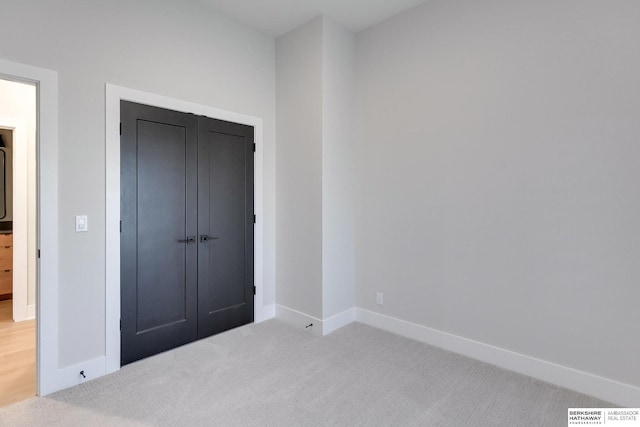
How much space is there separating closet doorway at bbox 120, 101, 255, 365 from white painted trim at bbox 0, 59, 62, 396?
1.39 feet

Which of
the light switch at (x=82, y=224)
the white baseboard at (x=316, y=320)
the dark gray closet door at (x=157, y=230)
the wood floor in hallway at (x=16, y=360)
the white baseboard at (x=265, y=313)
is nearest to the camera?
the wood floor in hallway at (x=16, y=360)

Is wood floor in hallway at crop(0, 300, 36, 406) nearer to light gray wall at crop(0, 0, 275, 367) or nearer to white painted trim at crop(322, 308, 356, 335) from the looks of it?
light gray wall at crop(0, 0, 275, 367)

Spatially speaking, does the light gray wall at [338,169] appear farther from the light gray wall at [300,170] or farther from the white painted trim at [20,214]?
the white painted trim at [20,214]

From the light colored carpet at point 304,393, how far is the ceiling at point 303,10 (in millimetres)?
3162

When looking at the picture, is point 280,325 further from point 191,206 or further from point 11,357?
point 11,357

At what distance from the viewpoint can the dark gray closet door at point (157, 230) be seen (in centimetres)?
262

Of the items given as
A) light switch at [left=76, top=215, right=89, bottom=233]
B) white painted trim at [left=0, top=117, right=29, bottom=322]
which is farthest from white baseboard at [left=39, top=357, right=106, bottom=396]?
white painted trim at [left=0, top=117, right=29, bottom=322]

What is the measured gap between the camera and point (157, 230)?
2779mm

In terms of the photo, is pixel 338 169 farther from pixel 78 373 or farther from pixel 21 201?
pixel 21 201

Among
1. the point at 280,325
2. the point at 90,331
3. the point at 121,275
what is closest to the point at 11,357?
the point at 90,331

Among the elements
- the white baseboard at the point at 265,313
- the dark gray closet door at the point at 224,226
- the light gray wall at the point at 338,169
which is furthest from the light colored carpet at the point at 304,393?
the light gray wall at the point at 338,169

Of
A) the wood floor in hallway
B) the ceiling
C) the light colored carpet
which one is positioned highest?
the ceiling

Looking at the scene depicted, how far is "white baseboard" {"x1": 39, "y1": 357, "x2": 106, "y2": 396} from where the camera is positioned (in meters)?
2.23

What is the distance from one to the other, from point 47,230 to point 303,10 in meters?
2.84
